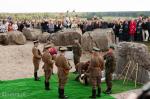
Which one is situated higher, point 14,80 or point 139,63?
point 139,63

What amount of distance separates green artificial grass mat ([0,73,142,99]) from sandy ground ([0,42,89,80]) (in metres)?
1.38

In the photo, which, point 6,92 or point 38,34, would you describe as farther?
point 38,34

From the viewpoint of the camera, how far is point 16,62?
60.7ft

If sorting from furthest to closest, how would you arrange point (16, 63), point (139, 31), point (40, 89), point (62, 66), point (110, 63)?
point (139, 31)
point (16, 63)
point (40, 89)
point (110, 63)
point (62, 66)

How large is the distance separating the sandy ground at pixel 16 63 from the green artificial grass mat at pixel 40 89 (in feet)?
3.12

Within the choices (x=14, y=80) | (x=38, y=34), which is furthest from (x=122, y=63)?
(x=38, y=34)

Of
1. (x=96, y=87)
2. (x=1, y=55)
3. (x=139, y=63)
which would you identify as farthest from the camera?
(x=1, y=55)

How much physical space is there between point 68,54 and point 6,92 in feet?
23.9

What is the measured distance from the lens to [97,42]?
2000 cm

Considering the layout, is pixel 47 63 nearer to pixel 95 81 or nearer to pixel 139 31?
pixel 95 81

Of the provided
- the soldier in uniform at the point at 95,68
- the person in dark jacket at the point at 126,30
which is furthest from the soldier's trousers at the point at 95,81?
the person in dark jacket at the point at 126,30

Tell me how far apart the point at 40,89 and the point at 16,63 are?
651cm

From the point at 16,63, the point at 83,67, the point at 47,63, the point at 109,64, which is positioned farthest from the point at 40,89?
the point at 16,63

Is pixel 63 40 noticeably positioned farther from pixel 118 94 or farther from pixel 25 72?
pixel 118 94
